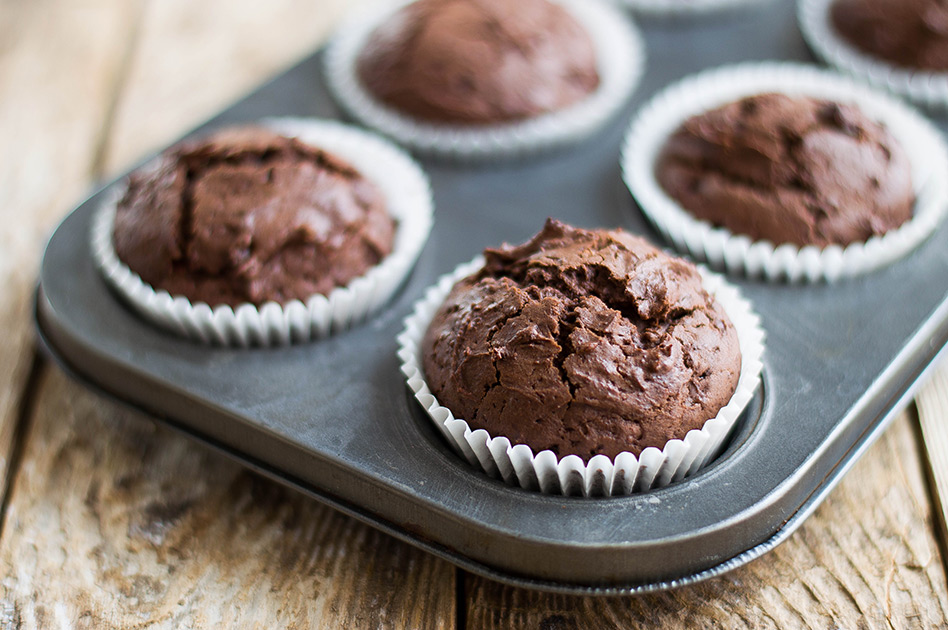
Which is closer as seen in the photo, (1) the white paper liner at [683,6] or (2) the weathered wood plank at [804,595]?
(2) the weathered wood plank at [804,595]

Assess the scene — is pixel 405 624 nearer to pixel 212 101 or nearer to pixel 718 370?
pixel 718 370

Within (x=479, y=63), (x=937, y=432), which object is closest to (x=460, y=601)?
(x=937, y=432)

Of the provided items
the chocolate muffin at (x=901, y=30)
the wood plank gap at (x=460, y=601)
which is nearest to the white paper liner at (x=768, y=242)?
the chocolate muffin at (x=901, y=30)

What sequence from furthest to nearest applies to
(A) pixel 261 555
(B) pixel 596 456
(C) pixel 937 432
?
(C) pixel 937 432 < (A) pixel 261 555 < (B) pixel 596 456

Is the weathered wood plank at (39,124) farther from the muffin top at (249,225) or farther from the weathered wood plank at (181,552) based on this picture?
the muffin top at (249,225)

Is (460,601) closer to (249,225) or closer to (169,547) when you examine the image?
(169,547)

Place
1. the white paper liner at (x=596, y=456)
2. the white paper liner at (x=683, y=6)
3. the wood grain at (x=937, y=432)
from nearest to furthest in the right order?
the white paper liner at (x=596, y=456) → the wood grain at (x=937, y=432) → the white paper liner at (x=683, y=6)
